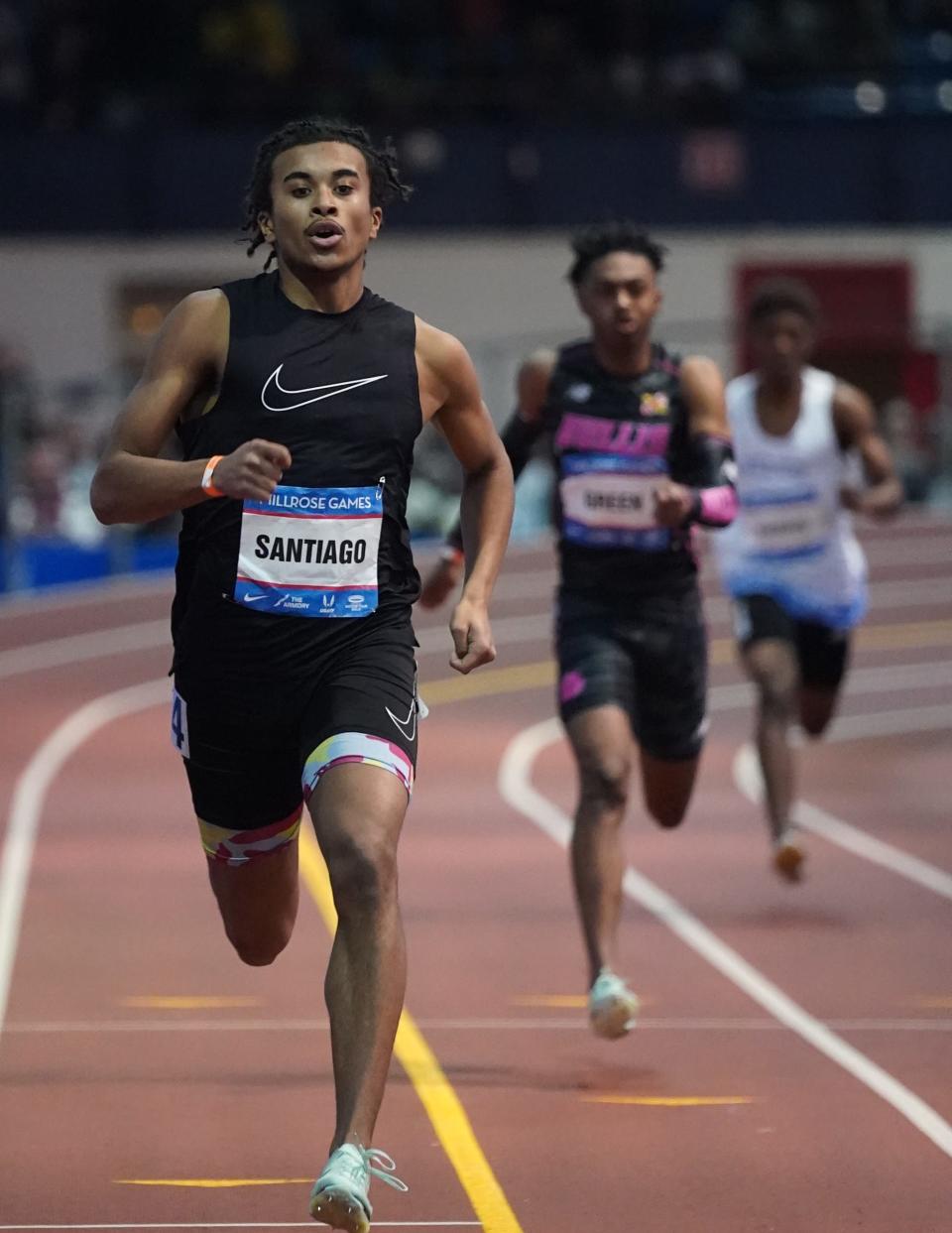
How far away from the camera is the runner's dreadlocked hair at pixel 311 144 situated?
481 cm

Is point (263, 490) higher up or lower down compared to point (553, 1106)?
higher up

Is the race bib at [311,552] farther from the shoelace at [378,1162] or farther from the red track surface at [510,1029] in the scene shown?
the red track surface at [510,1029]

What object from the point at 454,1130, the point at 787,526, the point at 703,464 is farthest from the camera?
the point at 787,526

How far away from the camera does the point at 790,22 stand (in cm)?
2742

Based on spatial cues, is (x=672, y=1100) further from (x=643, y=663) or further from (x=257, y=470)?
(x=257, y=470)

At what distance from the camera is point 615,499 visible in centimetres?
690

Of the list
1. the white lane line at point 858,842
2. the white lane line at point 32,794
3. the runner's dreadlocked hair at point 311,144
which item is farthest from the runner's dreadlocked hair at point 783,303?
the runner's dreadlocked hair at point 311,144

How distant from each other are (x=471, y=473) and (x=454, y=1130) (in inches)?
60.3

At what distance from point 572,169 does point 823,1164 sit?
2266cm

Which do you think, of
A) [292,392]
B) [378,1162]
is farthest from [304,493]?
[378,1162]

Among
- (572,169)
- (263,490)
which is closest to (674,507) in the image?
(263,490)

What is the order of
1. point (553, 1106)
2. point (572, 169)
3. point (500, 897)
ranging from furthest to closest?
point (572, 169), point (500, 897), point (553, 1106)

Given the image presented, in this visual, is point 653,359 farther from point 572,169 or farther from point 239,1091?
point 572,169

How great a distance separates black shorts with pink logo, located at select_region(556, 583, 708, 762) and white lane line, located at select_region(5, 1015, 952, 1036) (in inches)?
31.1
